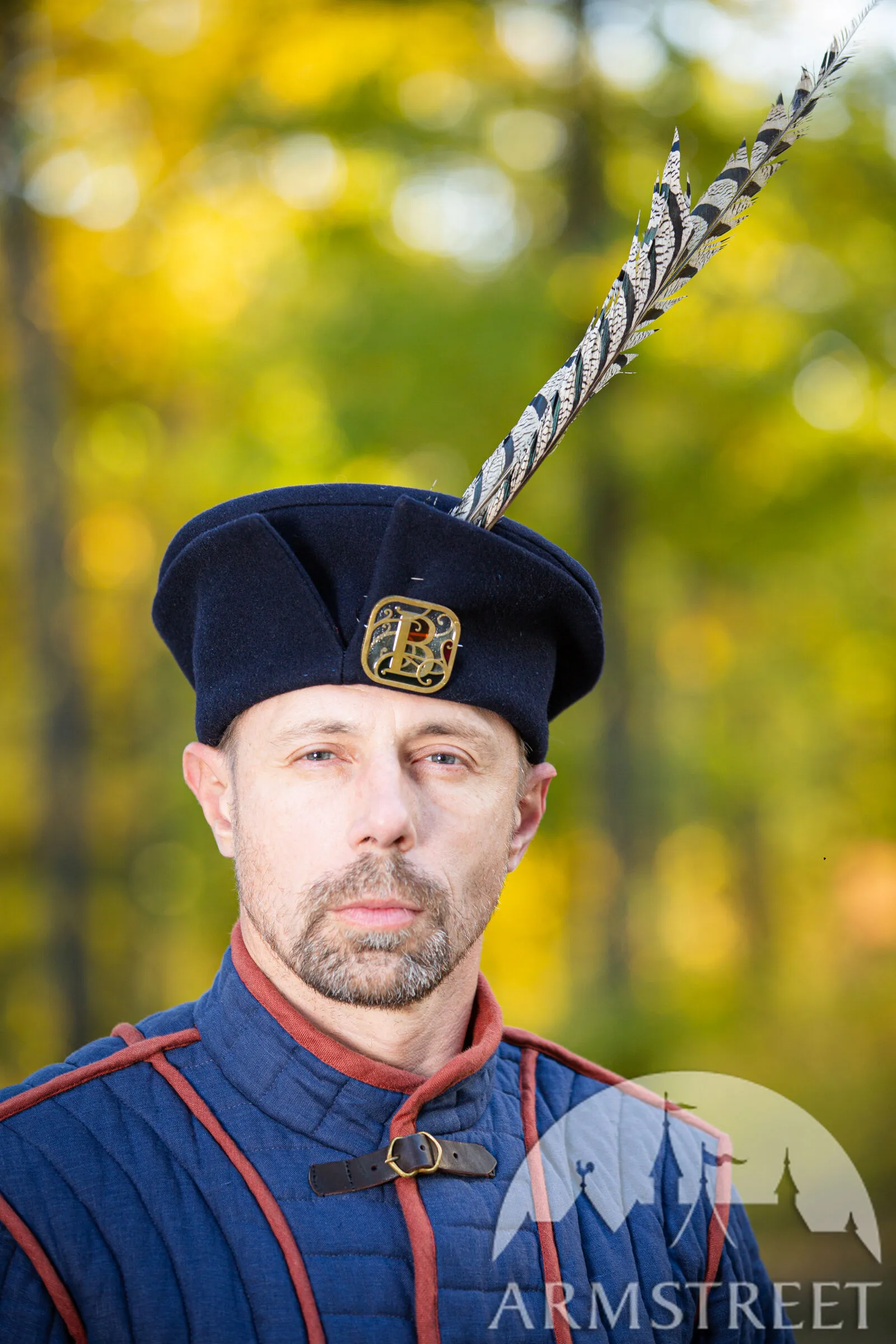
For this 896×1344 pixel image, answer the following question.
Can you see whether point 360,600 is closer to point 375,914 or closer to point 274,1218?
point 375,914

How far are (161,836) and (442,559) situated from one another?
26.5ft

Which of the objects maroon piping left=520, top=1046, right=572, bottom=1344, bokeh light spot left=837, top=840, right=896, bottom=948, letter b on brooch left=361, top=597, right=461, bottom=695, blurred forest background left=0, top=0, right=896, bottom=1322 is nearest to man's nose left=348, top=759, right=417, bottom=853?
letter b on brooch left=361, top=597, right=461, bottom=695

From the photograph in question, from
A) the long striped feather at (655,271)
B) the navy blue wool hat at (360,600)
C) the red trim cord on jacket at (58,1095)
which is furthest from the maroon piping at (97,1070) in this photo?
the long striped feather at (655,271)

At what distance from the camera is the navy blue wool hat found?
184 cm

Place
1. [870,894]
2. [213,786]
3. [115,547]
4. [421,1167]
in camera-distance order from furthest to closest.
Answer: [115,547]
[870,894]
[213,786]
[421,1167]

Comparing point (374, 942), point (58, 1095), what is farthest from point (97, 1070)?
point (374, 942)

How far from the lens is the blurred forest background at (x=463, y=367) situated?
6.86 meters

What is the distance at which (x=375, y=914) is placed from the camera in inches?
70.5

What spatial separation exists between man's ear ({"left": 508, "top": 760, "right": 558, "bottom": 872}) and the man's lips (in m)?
0.34

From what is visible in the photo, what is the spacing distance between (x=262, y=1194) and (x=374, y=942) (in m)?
0.38

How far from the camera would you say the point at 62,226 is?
26.6 ft

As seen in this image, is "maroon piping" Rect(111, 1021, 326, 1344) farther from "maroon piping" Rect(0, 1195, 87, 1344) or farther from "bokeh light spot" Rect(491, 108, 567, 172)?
"bokeh light spot" Rect(491, 108, 567, 172)

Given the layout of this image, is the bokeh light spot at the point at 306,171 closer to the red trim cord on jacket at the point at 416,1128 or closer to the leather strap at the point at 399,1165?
the red trim cord on jacket at the point at 416,1128

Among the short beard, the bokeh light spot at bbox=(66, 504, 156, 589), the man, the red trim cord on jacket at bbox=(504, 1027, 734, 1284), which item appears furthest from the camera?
the bokeh light spot at bbox=(66, 504, 156, 589)
